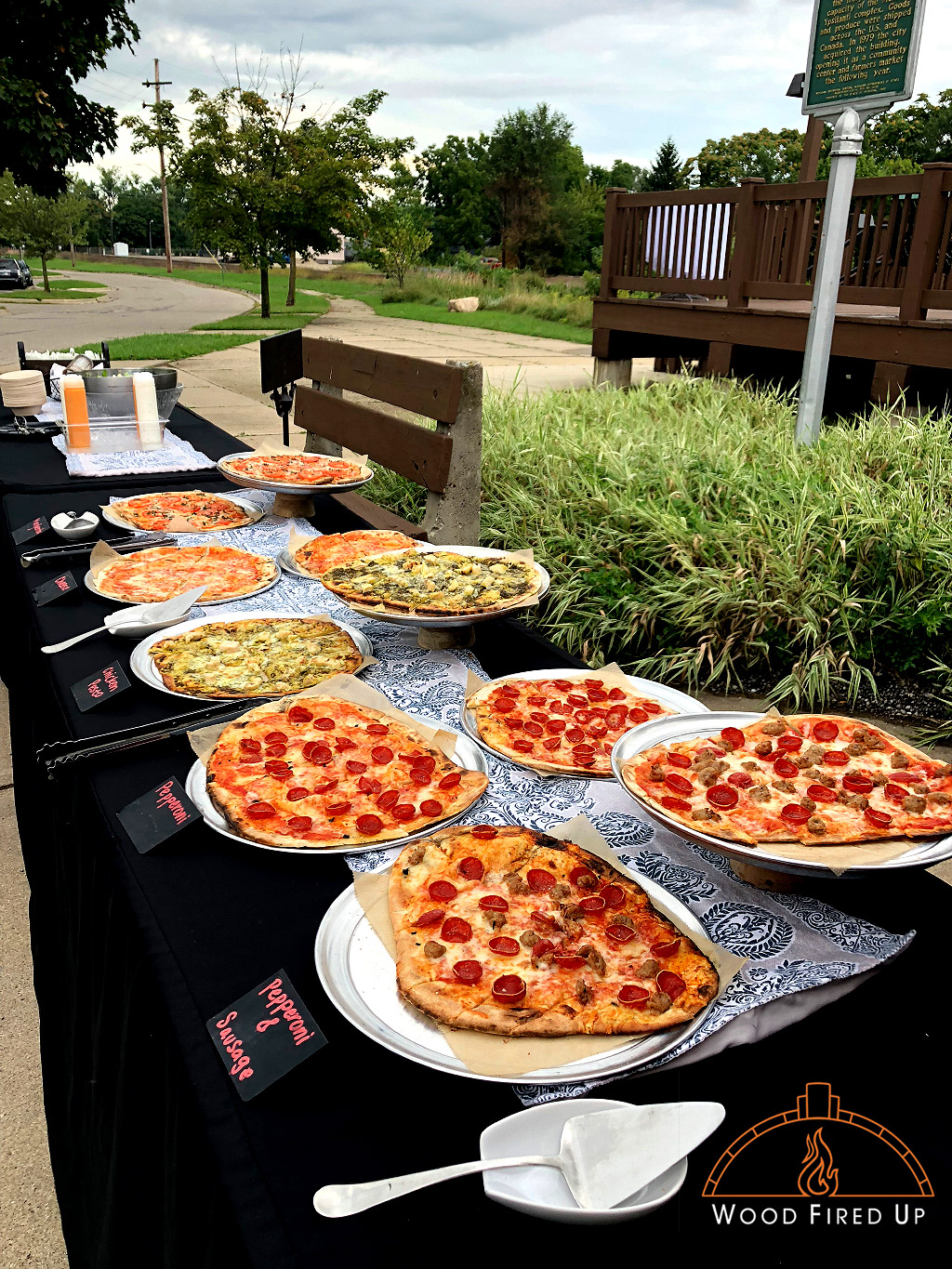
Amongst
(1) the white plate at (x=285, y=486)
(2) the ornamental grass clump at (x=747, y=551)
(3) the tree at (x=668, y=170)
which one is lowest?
(2) the ornamental grass clump at (x=747, y=551)

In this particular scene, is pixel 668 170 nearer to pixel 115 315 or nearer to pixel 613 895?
pixel 115 315

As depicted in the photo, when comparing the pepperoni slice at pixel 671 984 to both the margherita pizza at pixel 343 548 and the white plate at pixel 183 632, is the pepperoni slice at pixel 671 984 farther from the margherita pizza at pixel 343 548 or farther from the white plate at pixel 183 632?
the margherita pizza at pixel 343 548

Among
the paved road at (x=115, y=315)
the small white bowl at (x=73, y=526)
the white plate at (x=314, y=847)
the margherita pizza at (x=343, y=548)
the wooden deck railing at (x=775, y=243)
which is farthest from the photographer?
the paved road at (x=115, y=315)

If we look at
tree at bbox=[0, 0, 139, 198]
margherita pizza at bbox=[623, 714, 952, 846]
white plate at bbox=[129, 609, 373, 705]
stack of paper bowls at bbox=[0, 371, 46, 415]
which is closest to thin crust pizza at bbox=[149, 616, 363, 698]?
white plate at bbox=[129, 609, 373, 705]

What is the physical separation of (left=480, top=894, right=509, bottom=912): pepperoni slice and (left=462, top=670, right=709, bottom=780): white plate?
435mm

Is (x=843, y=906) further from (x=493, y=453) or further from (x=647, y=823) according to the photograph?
(x=493, y=453)

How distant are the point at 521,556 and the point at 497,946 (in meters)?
1.49

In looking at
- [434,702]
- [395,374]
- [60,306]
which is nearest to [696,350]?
[395,374]

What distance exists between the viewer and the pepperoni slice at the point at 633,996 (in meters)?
1.10

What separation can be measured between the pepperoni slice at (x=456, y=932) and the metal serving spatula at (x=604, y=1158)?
0.31 m

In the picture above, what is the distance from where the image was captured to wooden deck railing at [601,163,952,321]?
7.61m

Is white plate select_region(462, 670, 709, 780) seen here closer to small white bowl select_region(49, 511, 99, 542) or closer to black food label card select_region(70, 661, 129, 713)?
black food label card select_region(70, 661, 129, 713)

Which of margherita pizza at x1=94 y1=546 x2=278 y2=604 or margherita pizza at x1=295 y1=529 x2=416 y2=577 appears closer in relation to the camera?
margherita pizza at x1=94 y1=546 x2=278 y2=604

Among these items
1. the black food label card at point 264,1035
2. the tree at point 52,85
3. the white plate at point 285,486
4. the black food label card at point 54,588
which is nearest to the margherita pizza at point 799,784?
the black food label card at point 264,1035
